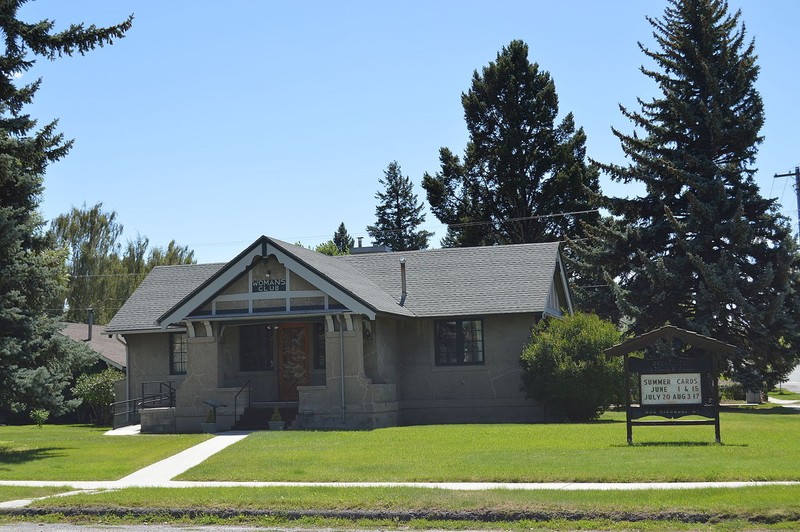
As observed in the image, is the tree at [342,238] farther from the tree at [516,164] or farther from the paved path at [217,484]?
the paved path at [217,484]

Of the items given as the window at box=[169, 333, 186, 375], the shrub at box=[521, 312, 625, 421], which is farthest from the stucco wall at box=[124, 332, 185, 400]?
the shrub at box=[521, 312, 625, 421]

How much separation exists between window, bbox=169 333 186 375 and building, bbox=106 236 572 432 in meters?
0.05

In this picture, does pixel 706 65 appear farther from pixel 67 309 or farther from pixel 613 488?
pixel 67 309

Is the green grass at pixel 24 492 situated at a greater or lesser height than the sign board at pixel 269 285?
lesser

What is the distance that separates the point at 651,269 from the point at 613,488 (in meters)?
22.8

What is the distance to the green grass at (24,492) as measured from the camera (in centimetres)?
1538

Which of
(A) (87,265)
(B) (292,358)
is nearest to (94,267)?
(A) (87,265)

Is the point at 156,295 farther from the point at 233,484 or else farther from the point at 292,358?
the point at 233,484

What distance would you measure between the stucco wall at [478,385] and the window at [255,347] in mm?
4310

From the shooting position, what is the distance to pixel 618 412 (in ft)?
114

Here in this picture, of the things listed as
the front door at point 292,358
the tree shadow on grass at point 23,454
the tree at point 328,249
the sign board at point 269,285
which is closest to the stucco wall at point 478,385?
the front door at point 292,358

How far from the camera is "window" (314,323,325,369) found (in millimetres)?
30688

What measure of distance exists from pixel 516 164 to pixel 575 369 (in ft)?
92.9

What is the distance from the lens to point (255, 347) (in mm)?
31672
